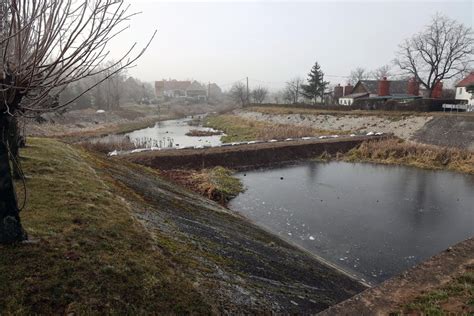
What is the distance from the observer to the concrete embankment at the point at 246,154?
58.6 ft

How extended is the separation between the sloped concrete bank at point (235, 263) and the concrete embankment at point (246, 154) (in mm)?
8222

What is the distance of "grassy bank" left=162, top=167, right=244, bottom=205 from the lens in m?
13.9

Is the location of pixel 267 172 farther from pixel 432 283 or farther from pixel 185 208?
pixel 432 283

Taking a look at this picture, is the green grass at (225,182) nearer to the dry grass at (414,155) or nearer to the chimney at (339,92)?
the dry grass at (414,155)

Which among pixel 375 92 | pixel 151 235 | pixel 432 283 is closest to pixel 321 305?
pixel 432 283

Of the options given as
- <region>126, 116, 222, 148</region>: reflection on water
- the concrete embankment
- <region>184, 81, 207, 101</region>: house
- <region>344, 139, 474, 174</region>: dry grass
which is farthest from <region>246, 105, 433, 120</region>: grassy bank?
<region>184, 81, 207, 101</region>: house

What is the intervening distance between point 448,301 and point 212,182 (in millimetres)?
11324

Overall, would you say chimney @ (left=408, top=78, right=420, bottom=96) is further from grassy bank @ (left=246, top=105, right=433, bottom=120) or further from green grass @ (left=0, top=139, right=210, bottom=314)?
green grass @ (left=0, top=139, right=210, bottom=314)

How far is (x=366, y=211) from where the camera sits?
12.3 m

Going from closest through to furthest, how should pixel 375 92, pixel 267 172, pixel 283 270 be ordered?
pixel 283 270, pixel 267 172, pixel 375 92

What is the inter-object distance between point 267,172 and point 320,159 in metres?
5.15

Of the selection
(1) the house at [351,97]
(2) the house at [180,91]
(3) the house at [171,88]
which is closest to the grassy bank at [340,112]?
(1) the house at [351,97]

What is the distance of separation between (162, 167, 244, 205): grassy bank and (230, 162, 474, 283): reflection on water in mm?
556

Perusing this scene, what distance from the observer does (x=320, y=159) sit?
878 inches
